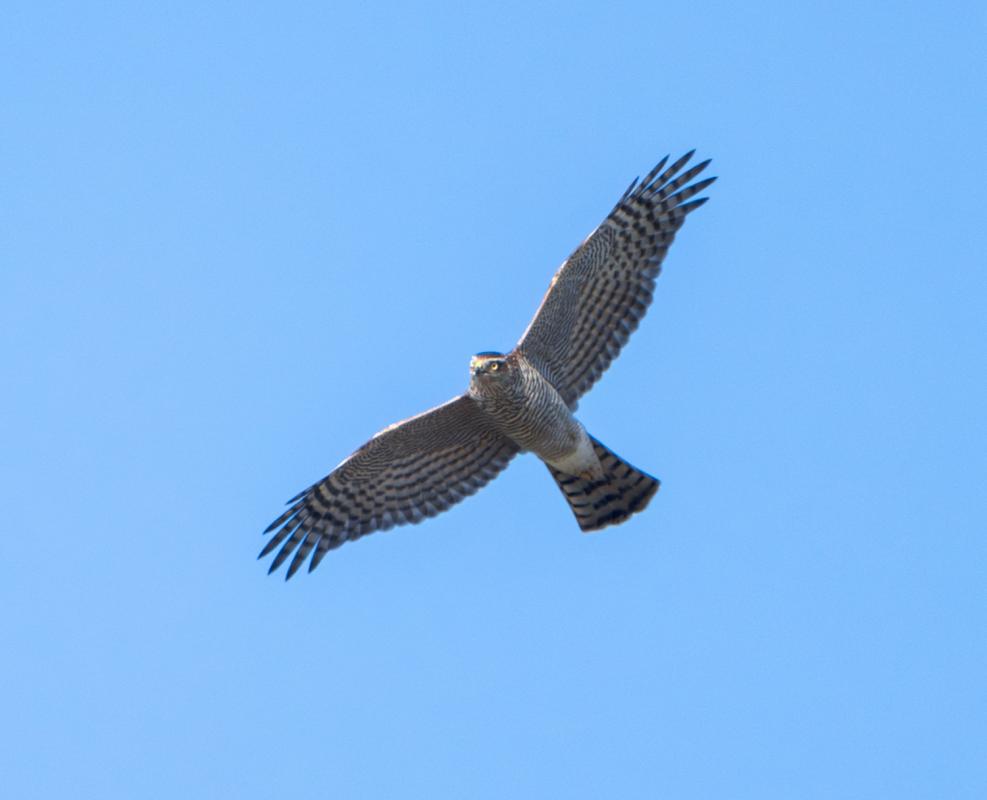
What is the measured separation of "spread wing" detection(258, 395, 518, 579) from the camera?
16.2 meters

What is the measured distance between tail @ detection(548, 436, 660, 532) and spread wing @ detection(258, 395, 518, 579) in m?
0.72

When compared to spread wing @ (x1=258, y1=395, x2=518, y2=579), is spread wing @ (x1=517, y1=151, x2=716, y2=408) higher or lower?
higher

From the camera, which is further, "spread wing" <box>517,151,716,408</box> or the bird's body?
"spread wing" <box>517,151,716,408</box>

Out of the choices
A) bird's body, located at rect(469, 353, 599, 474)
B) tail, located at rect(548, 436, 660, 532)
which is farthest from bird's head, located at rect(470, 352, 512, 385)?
tail, located at rect(548, 436, 660, 532)

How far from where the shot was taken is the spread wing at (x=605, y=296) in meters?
A: 15.8

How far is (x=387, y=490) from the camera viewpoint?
16.4 m

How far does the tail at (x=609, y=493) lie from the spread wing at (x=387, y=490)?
28.2 inches

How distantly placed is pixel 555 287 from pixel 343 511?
3065 mm

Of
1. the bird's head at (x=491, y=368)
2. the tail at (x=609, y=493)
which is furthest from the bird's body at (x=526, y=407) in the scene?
the tail at (x=609, y=493)

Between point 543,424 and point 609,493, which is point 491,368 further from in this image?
point 609,493

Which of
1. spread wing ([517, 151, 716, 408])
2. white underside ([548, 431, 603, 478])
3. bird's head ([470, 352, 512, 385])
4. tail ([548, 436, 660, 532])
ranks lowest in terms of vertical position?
tail ([548, 436, 660, 532])

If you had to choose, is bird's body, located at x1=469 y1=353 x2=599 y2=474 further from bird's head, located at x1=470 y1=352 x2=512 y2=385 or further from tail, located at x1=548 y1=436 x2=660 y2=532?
tail, located at x1=548 y1=436 x2=660 y2=532

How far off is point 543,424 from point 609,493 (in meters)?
1.37

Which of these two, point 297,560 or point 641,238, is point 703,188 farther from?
point 297,560
